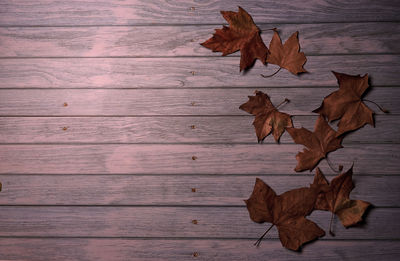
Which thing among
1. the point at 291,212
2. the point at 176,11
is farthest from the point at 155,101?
the point at 291,212

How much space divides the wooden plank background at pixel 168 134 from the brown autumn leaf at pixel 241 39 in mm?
31

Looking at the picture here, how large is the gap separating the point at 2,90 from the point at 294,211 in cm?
111

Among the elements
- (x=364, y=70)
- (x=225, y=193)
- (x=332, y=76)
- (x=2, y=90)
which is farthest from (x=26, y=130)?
(x=364, y=70)

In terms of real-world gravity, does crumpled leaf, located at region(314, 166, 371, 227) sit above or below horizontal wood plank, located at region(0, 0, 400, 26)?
below

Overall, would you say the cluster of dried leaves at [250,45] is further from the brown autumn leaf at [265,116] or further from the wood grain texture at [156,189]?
the wood grain texture at [156,189]

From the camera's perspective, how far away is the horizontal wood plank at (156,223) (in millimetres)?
1169

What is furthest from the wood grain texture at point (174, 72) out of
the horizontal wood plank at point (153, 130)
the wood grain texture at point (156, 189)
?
the wood grain texture at point (156, 189)

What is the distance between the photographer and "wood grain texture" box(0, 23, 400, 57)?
119 cm

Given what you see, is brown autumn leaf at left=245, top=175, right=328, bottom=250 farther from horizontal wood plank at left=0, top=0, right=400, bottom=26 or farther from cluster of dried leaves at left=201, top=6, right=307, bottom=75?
horizontal wood plank at left=0, top=0, right=400, bottom=26

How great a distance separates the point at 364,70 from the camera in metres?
1.18

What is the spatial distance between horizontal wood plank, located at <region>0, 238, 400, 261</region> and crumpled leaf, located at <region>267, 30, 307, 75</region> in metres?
0.60

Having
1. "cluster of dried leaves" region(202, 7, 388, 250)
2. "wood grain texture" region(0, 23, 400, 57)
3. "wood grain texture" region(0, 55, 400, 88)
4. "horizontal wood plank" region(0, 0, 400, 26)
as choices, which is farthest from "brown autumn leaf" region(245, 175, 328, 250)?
"horizontal wood plank" region(0, 0, 400, 26)

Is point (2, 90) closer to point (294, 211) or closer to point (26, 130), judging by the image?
point (26, 130)

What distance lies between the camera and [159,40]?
1.21 metres
